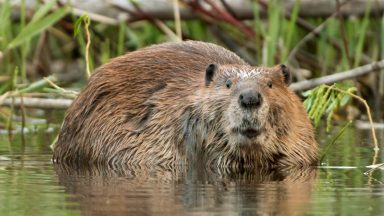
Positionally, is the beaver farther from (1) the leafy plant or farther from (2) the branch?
(2) the branch

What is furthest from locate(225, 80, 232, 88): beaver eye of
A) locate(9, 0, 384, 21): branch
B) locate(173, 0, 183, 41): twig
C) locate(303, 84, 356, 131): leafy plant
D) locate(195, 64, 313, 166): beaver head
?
locate(9, 0, 384, 21): branch

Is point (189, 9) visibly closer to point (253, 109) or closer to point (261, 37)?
point (261, 37)

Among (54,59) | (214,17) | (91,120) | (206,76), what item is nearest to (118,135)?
(91,120)

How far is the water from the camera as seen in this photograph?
165 inches

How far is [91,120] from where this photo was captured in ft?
20.5

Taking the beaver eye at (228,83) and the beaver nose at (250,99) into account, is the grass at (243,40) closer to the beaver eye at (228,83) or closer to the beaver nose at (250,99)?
the beaver eye at (228,83)

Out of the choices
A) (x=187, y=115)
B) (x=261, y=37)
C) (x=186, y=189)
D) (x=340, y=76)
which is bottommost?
(x=186, y=189)

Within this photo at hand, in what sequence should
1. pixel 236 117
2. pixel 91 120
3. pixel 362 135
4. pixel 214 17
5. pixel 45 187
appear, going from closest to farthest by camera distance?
pixel 45 187, pixel 236 117, pixel 91 120, pixel 362 135, pixel 214 17

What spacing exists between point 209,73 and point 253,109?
20.3 inches

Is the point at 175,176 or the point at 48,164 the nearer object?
the point at 175,176

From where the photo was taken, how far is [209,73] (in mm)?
5816

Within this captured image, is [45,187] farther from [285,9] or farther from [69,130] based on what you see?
[285,9]

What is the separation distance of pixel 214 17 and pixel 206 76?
106 inches

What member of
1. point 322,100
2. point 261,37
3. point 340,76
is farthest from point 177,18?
point 322,100
